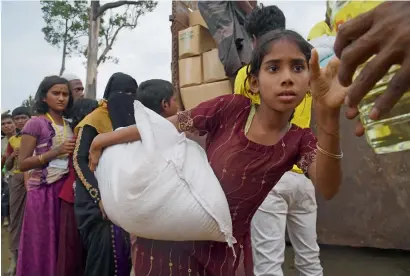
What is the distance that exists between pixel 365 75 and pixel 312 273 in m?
2.00

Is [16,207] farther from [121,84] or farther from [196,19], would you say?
[196,19]

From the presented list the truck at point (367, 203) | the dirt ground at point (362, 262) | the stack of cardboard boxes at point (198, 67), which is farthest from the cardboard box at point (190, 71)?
the dirt ground at point (362, 262)

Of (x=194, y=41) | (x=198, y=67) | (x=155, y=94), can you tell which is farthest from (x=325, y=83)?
(x=194, y=41)

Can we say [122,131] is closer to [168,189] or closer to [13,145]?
[168,189]

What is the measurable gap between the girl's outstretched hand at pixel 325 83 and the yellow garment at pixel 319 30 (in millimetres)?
2247

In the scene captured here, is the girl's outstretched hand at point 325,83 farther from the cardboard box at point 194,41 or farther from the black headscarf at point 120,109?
the cardboard box at point 194,41

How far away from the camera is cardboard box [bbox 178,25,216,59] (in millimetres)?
3512

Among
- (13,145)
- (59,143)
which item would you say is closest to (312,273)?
(59,143)

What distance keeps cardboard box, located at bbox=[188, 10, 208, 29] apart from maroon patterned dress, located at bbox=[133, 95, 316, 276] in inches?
89.0

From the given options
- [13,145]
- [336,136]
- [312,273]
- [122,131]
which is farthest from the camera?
[13,145]

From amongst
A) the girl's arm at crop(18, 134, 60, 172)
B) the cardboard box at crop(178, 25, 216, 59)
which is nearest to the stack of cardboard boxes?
the cardboard box at crop(178, 25, 216, 59)

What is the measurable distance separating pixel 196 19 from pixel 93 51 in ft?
29.4

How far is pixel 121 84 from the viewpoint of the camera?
2480mm

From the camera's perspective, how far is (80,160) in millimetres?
2498
